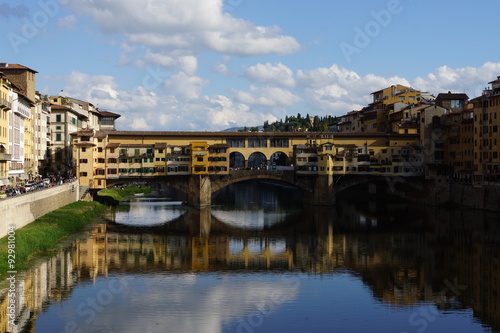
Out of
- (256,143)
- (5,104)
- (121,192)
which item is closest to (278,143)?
(256,143)

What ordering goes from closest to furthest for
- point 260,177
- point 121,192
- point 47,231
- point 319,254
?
point 319,254, point 47,231, point 260,177, point 121,192

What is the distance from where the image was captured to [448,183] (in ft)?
282

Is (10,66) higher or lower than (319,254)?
higher

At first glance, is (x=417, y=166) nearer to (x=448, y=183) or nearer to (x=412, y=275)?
(x=448, y=183)

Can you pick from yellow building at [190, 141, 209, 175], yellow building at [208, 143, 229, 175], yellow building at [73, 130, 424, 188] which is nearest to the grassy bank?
yellow building at [73, 130, 424, 188]

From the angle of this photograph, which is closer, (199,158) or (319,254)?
(319,254)

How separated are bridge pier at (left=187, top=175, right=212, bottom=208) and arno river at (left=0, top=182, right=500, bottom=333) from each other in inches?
543

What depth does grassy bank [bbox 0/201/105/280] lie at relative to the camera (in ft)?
131

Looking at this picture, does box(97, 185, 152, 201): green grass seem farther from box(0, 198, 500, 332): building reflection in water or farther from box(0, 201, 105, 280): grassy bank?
box(0, 198, 500, 332): building reflection in water

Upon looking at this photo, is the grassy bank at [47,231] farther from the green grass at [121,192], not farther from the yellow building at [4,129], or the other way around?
the green grass at [121,192]

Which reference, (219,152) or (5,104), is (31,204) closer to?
(5,104)

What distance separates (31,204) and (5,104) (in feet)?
39.4

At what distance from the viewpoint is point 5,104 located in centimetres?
5719

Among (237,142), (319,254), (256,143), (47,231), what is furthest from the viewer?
(256,143)
